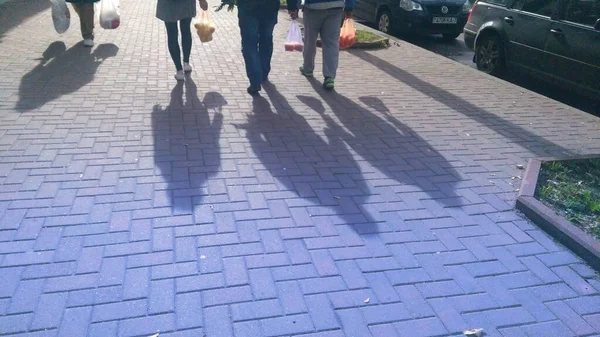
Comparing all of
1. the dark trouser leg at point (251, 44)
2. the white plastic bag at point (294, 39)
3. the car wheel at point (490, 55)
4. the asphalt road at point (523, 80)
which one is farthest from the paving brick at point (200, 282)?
the car wheel at point (490, 55)

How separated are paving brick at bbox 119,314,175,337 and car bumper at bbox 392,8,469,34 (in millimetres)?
10134

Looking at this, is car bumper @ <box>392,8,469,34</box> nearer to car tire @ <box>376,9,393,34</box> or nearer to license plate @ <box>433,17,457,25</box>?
license plate @ <box>433,17,457,25</box>

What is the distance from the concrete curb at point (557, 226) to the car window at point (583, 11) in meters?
3.65

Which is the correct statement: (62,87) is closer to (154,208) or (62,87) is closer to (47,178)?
(47,178)

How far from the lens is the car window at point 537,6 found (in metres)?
7.76

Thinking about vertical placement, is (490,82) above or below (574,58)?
below

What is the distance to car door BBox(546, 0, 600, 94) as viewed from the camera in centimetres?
700

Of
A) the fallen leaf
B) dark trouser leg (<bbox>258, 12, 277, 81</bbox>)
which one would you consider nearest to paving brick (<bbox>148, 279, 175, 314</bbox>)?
the fallen leaf

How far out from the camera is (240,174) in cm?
458

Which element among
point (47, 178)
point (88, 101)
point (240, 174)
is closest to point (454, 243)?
point (240, 174)

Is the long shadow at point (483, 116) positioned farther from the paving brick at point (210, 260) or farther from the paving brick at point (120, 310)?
the paving brick at point (120, 310)

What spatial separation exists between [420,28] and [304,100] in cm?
604

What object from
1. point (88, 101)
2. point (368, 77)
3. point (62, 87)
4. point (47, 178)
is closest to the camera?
point (47, 178)

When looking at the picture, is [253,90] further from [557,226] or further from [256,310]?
[256,310]
